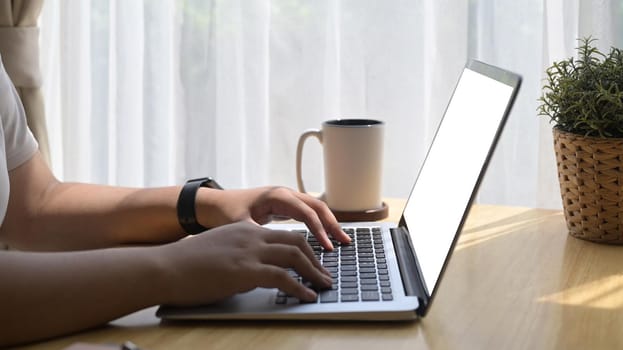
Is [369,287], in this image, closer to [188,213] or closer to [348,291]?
[348,291]

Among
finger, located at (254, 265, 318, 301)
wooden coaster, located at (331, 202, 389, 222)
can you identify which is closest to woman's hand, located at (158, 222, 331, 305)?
finger, located at (254, 265, 318, 301)

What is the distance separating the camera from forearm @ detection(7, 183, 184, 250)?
124 cm

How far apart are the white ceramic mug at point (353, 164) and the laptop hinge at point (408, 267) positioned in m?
0.15

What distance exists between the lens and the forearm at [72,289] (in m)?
0.84

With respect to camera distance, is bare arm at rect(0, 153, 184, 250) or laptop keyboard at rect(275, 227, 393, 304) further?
bare arm at rect(0, 153, 184, 250)

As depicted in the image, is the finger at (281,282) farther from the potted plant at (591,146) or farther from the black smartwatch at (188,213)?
the potted plant at (591,146)

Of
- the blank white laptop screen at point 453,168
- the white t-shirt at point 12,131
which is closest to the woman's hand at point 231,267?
the blank white laptop screen at point 453,168

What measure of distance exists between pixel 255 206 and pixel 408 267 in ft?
0.94

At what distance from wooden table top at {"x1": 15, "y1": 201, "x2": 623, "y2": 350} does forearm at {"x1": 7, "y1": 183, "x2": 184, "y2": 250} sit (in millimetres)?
323

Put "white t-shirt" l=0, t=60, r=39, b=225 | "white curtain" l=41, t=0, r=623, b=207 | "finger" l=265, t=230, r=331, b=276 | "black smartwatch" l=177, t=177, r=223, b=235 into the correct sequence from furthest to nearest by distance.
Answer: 1. "white curtain" l=41, t=0, r=623, b=207
2. "white t-shirt" l=0, t=60, r=39, b=225
3. "black smartwatch" l=177, t=177, r=223, b=235
4. "finger" l=265, t=230, r=331, b=276

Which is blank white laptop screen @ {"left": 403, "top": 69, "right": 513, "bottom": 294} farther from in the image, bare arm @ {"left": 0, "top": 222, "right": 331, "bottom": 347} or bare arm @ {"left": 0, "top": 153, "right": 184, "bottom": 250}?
bare arm @ {"left": 0, "top": 153, "right": 184, "bottom": 250}

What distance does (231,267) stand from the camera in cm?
91

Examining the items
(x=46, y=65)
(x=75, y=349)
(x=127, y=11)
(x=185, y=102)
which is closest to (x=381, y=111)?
(x=185, y=102)

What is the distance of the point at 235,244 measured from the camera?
94 cm
